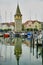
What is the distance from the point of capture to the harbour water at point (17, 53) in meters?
2.69

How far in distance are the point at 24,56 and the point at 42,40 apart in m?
0.40

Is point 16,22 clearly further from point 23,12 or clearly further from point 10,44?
point 10,44

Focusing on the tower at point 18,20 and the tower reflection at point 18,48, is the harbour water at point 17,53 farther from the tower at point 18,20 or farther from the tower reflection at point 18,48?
the tower at point 18,20

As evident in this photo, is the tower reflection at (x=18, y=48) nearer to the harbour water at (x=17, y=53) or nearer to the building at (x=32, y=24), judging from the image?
the harbour water at (x=17, y=53)

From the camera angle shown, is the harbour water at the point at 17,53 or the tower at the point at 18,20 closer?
the harbour water at the point at 17,53

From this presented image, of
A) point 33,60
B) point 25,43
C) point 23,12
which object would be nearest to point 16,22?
point 23,12

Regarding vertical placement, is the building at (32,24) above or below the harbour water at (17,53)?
above

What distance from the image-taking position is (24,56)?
2934 millimetres

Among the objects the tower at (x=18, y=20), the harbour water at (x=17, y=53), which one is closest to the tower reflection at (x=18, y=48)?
the harbour water at (x=17, y=53)

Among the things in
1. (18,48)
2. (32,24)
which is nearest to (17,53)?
(18,48)

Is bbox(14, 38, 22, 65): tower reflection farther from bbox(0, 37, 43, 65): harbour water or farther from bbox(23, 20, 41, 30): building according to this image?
bbox(23, 20, 41, 30): building

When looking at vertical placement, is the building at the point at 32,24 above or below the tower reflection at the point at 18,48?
above

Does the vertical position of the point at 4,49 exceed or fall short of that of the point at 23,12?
it falls short

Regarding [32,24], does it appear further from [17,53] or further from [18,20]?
A: [17,53]
